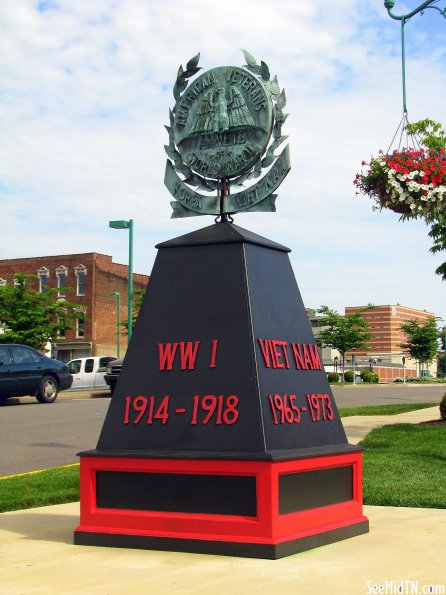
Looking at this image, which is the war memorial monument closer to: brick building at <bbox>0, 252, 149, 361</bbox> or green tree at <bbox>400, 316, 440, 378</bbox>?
brick building at <bbox>0, 252, 149, 361</bbox>

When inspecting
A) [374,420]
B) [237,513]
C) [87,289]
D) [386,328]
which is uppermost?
[386,328]

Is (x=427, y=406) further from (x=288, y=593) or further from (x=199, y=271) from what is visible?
(x=288, y=593)

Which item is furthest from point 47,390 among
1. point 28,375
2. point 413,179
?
point 413,179

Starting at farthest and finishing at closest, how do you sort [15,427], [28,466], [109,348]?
[109,348]
[15,427]
[28,466]

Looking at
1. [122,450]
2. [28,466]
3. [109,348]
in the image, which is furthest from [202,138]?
[109,348]

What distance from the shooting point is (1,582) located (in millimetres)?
5238

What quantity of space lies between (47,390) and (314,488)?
18405 millimetres

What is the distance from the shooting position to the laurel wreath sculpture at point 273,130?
7078 mm

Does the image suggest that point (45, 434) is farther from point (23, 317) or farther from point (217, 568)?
point (23, 317)

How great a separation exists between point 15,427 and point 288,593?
13007mm

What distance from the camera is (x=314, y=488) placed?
6293mm

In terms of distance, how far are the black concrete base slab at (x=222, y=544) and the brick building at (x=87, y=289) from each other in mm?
54970

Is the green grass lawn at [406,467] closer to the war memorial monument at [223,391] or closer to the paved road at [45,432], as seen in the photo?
the war memorial monument at [223,391]

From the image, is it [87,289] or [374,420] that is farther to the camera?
[87,289]
